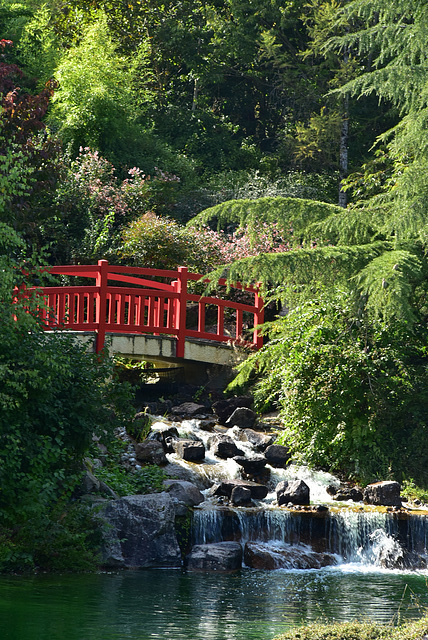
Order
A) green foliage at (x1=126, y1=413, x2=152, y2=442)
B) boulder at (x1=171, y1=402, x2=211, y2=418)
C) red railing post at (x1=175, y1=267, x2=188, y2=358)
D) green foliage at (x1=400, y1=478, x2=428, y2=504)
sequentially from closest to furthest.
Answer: green foliage at (x1=400, y1=478, x2=428, y2=504) < green foliage at (x1=126, y1=413, x2=152, y2=442) < boulder at (x1=171, y1=402, x2=211, y2=418) < red railing post at (x1=175, y1=267, x2=188, y2=358)

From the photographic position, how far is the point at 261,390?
44.3 feet

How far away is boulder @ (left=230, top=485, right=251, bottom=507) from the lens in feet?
35.5

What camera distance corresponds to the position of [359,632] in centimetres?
579

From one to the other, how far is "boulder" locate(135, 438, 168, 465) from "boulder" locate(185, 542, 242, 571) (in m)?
2.16

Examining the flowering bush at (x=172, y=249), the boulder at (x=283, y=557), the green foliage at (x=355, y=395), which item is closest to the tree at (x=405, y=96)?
the green foliage at (x=355, y=395)

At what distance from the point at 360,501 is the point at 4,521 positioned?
4925 mm

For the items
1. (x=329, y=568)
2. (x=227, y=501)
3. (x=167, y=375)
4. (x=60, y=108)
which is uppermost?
(x=60, y=108)

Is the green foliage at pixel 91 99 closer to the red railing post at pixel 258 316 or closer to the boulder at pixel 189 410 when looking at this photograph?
the red railing post at pixel 258 316

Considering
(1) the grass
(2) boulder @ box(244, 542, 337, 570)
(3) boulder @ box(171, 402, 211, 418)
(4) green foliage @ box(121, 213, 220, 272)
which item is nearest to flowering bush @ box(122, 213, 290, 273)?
(4) green foliage @ box(121, 213, 220, 272)

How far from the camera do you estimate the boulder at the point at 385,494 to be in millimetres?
11031

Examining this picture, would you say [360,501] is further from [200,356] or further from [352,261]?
[200,356]

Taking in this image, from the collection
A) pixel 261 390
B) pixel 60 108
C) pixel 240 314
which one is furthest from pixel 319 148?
pixel 261 390

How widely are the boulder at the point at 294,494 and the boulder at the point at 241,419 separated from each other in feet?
9.41

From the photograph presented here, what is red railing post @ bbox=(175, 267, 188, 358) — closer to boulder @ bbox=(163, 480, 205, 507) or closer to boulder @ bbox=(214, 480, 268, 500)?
boulder @ bbox=(214, 480, 268, 500)
